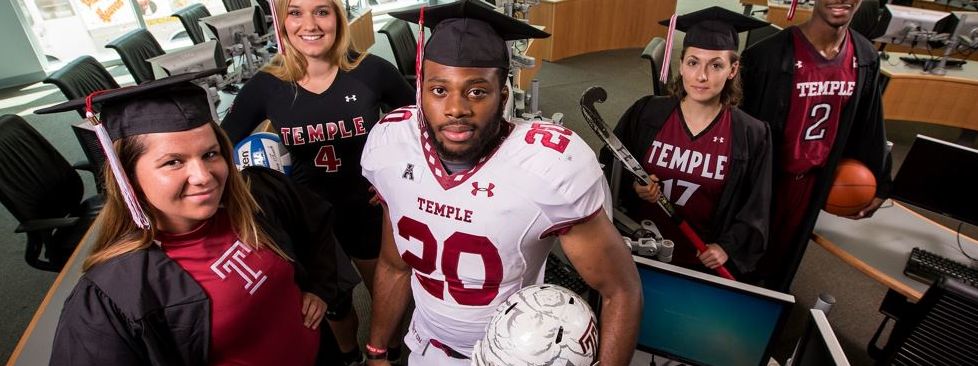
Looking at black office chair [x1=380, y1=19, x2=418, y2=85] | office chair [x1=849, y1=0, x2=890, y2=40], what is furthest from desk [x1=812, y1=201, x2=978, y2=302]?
office chair [x1=849, y1=0, x2=890, y2=40]

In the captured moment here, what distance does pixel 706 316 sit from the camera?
1266 mm

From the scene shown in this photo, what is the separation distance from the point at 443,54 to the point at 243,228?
0.68 meters

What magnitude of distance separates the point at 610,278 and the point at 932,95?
4772mm

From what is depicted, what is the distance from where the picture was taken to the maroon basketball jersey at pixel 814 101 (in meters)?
2.07

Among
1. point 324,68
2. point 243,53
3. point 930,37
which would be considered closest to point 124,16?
point 243,53

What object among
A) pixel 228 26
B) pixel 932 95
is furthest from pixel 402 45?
pixel 932 95

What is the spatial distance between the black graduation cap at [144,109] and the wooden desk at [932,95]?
5161 mm

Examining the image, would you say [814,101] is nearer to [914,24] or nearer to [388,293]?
[388,293]

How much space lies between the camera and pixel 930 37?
383cm

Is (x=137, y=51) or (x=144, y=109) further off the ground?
(x=144, y=109)

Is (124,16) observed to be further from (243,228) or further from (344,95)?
(243,228)

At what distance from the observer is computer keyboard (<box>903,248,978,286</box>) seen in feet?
6.21

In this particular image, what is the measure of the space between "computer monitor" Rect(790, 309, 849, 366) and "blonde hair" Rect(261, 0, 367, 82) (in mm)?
1682

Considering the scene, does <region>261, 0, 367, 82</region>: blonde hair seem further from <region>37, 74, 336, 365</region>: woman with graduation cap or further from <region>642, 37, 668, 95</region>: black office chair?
<region>642, 37, 668, 95</region>: black office chair
